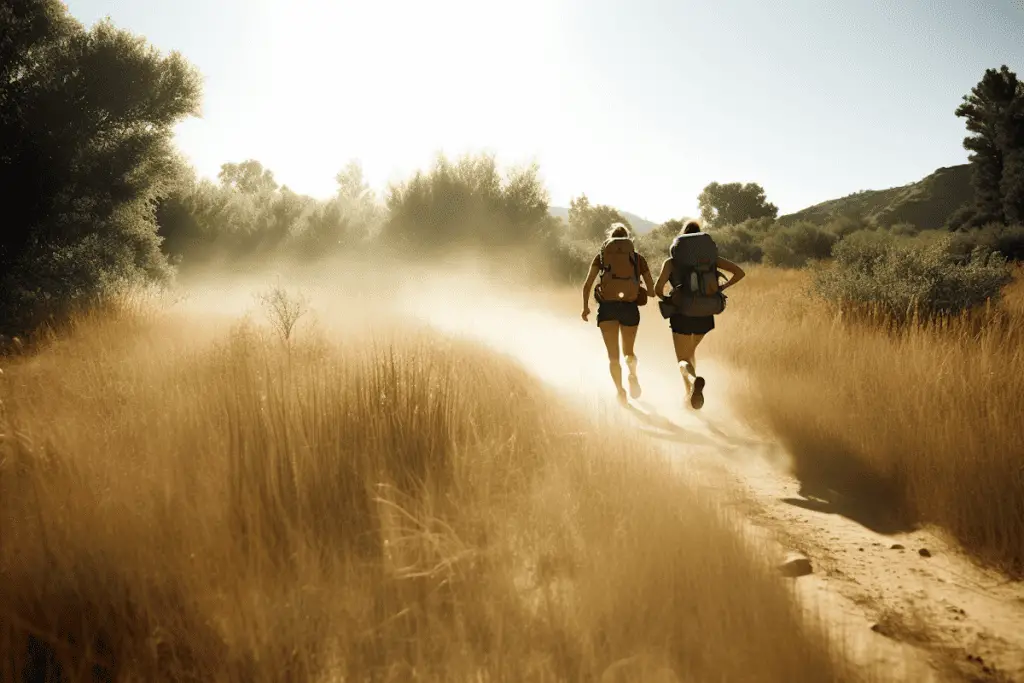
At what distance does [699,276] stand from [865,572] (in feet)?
12.3

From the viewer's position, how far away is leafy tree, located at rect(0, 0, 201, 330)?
1003 centimetres

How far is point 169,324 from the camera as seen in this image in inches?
340

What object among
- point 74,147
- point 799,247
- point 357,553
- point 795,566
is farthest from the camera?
point 799,247

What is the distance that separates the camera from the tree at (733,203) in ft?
247

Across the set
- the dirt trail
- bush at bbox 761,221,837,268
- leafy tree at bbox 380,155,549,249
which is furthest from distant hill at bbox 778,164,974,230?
the dirt trail

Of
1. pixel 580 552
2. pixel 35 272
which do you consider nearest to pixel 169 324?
pixel 35 272

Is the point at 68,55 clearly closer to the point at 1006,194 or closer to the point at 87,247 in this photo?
the point at 87,247

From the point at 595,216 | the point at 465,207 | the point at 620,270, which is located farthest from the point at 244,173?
the point at 620,270

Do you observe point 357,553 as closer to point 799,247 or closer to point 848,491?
point 848,491

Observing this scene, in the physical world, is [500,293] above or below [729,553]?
above

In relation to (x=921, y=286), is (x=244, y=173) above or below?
above

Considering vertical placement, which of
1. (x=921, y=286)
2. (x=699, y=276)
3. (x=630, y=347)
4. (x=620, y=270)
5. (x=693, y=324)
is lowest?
(x=630, y=347)

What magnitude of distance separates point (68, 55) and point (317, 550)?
Answer: 49.9 feet

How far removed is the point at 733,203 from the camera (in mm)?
76250
